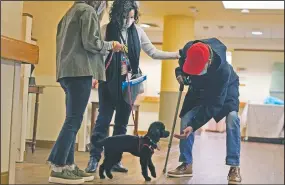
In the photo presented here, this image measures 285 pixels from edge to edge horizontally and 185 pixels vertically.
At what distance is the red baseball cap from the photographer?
31.2 inches

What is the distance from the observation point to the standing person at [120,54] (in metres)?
0.83

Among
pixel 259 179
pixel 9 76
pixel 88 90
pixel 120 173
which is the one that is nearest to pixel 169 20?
pixel 120 173

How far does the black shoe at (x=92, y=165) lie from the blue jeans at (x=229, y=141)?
0.19 m

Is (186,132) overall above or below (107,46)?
below

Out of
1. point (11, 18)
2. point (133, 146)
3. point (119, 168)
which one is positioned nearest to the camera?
point (11, 18)

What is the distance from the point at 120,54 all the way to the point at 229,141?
28 cm

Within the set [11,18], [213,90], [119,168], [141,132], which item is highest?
[11,18]

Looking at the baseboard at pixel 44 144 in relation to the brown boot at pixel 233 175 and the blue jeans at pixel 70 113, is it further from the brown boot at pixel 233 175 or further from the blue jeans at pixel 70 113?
the brown boot at pixel 233 175

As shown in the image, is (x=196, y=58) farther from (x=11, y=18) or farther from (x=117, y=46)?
(x=11, y=18)

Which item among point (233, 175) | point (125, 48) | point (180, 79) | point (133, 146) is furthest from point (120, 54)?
point (233, 175)

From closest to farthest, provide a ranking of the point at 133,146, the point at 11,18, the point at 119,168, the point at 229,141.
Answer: the point at 11,18 < the point at 229,141 < the point at 133,146 < the point at 119,168

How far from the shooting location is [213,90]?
85cm

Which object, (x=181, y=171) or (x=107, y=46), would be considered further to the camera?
(x=181, y=171)

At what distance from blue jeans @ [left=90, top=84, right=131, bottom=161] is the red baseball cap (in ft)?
0.46
